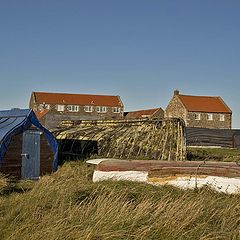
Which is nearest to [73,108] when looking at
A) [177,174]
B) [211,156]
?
[211,156]

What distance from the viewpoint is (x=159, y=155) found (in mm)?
17484

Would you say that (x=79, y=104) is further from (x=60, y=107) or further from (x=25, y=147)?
(x=25, y=147)

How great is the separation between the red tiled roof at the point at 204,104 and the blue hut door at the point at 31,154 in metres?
57.6

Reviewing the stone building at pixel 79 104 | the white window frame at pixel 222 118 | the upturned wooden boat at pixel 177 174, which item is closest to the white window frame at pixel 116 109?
the stone building at pixel 79 104

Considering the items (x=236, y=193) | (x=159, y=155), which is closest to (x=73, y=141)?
(x=159, y=155)

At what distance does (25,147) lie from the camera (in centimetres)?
1445

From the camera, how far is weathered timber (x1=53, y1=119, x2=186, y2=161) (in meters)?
17.7

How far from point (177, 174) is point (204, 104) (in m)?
65.6

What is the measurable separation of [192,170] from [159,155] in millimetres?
6608

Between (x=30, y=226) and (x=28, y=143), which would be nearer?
(x=30, y=226)

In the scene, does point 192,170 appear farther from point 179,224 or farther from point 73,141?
point 73,141

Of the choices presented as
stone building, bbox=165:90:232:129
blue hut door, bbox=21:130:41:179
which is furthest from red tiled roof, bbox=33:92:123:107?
blue hut door, bbox=21:130:41:179

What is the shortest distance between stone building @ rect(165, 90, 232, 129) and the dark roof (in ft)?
185

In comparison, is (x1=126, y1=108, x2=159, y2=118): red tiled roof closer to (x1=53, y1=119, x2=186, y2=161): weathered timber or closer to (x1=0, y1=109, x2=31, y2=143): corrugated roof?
(x1=53, y1=119, x2=186, y2=161): weathered timber
